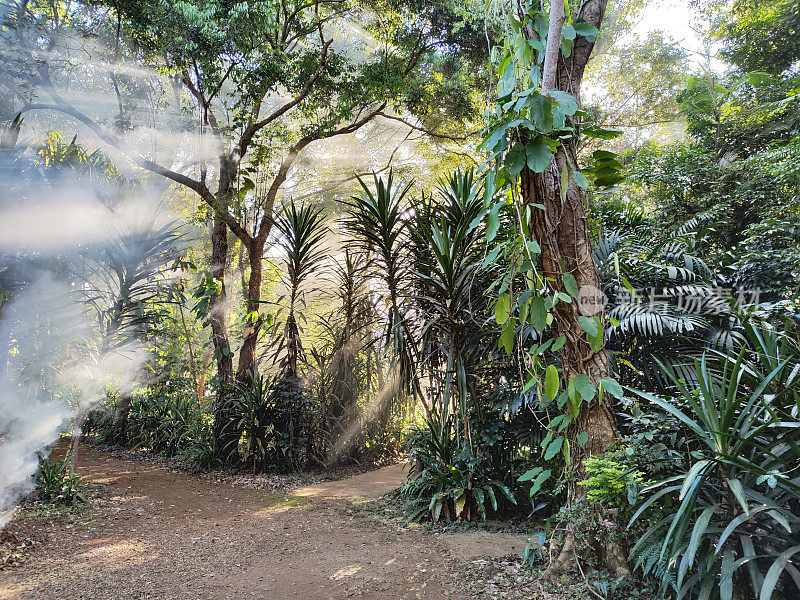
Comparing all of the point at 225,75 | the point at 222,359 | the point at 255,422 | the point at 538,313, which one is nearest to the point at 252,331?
the point at 222,359

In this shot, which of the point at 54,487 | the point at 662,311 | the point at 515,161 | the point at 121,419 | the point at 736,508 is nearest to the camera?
the point at 736,508

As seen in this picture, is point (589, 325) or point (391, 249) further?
point (391, 249)

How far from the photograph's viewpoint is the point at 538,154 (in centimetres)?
191

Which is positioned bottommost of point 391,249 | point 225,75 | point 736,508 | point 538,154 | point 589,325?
point 736,508

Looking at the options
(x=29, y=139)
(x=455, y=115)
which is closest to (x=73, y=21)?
(x=29, y=139)

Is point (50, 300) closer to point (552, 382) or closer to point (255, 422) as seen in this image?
point (255, 422)

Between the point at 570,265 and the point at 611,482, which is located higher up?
the point at 570,265

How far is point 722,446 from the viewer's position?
1.71 meters

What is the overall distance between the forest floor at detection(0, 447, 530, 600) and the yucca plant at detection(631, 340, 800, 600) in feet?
2.62

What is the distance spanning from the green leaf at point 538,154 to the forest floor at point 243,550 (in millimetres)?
1807

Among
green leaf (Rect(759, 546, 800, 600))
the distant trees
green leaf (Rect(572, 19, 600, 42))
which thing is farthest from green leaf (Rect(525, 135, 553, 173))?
the distant trees

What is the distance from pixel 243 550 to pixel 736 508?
2599 millimetres

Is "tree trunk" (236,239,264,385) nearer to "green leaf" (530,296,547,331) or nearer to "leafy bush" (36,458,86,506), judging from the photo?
"leafy bush" (36,458,86,506)

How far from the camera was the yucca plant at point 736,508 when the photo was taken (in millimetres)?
1535
